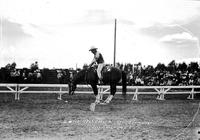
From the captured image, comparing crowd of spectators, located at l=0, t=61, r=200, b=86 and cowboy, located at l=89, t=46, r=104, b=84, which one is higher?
cowboy, located at l=89, t=46, r=104, b=84

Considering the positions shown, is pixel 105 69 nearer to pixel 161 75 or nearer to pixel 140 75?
pixel 140 75

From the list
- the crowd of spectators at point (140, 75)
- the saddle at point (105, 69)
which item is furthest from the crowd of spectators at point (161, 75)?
the saddle at point (105, 69)

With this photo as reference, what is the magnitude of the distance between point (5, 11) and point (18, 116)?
3415mm

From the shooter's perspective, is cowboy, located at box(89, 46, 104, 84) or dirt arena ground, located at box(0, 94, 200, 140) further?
cowboy, located at box(89, 46, 104, 84)

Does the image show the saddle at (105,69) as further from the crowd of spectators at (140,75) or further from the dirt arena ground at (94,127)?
the crowd of spectators at (140,75)

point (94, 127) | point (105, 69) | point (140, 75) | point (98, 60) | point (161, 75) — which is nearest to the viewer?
point (94, 127)

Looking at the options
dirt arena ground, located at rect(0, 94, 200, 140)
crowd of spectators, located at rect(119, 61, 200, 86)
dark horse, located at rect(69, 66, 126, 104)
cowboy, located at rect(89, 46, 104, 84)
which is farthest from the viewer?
crowd of spectators, located at rect(119, 61, 200, 86)

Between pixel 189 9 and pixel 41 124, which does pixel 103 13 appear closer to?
pixel 189 9

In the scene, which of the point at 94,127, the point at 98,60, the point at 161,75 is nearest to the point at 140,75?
the point at 161,75

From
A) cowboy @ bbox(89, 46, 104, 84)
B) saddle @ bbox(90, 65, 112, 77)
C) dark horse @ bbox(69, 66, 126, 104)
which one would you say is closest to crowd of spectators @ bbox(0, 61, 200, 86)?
dark horse @ bbox(69, 66, 126, 104)

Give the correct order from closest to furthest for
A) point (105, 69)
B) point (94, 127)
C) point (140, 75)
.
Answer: point (94, 127), point (105, 69), point (140, 75)

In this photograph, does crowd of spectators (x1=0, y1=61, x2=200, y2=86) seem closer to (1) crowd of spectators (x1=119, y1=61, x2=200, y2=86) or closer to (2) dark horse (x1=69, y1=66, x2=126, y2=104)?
(1) crowd of spectators (x1=119, y1=61, x2=200, y2=86)

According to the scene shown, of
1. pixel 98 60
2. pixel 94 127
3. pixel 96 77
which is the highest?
pixel 98 60

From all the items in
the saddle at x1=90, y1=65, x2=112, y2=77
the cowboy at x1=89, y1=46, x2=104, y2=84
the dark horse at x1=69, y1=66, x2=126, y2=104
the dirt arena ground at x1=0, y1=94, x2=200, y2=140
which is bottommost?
the dirt arena ground at x1=0, y1=94, x2=200, y2=140
